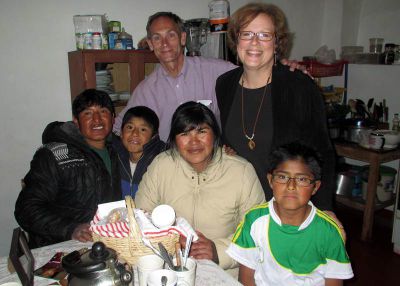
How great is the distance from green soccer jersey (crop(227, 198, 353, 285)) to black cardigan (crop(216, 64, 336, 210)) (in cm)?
27

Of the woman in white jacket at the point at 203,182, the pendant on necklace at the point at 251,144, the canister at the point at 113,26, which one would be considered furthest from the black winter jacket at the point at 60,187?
the canister at the point at 113,26

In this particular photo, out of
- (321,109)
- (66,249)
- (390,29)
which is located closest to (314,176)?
(321,109)

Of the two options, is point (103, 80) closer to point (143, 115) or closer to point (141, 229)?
point (143, 115)

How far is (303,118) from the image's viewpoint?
164cm

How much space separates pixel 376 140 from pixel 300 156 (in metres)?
2.07

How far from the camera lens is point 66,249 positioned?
137 centimetres

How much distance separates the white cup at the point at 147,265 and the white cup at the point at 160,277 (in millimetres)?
74

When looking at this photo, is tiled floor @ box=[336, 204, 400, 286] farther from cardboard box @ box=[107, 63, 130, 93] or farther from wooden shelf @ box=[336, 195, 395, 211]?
cardboard box @ box=[107, 63, 130, 93]

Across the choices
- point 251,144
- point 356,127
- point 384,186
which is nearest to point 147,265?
point 251,144

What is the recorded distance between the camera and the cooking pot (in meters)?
3.31

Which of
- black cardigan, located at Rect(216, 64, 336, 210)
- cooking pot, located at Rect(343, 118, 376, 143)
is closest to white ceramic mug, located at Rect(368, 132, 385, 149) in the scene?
cooking pot, located at Rect(343, 118, 376, 143)

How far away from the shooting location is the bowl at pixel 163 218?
120 centimetres

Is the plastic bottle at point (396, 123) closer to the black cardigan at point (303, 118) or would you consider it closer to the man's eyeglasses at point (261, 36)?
the black cardigan at point (303, 118)

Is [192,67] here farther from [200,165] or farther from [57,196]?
[57,196]
